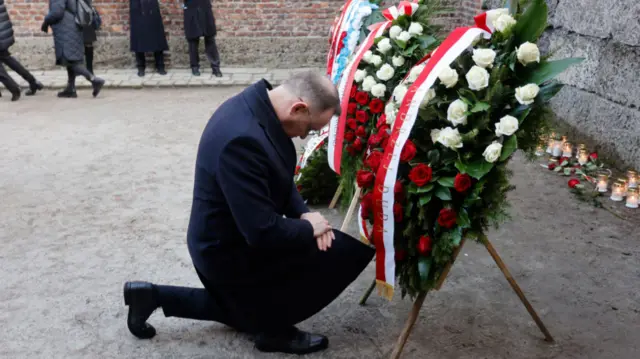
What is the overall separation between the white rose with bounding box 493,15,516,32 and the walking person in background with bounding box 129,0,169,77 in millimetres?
7662

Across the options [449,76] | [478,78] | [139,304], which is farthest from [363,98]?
[139,304]

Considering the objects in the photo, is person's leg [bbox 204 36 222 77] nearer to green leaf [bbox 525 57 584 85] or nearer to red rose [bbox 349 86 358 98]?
red rose [bbox 349 86 358 98]

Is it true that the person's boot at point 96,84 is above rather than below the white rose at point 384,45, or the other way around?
below

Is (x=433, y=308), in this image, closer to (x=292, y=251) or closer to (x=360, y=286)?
(x=360, y=286)

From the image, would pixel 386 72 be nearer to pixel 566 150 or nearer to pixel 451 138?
pixel 451 138

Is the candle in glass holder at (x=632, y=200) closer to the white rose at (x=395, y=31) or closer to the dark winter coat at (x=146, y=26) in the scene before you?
the white rose at (x=395, y=31)

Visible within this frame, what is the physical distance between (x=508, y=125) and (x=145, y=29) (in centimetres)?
798

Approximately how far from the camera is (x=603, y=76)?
5949 millimetres

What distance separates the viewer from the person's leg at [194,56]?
9.66 metres

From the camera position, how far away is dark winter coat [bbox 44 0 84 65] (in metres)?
8.02

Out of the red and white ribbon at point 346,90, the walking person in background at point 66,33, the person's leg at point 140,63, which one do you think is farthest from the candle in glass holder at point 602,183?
the person's leg at point 140,63

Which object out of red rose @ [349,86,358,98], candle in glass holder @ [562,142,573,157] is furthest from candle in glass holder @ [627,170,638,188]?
red rose @ [349,86,358,98]

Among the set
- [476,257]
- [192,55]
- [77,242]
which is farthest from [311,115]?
[192,55]

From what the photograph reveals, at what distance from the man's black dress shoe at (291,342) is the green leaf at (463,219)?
92 cm
